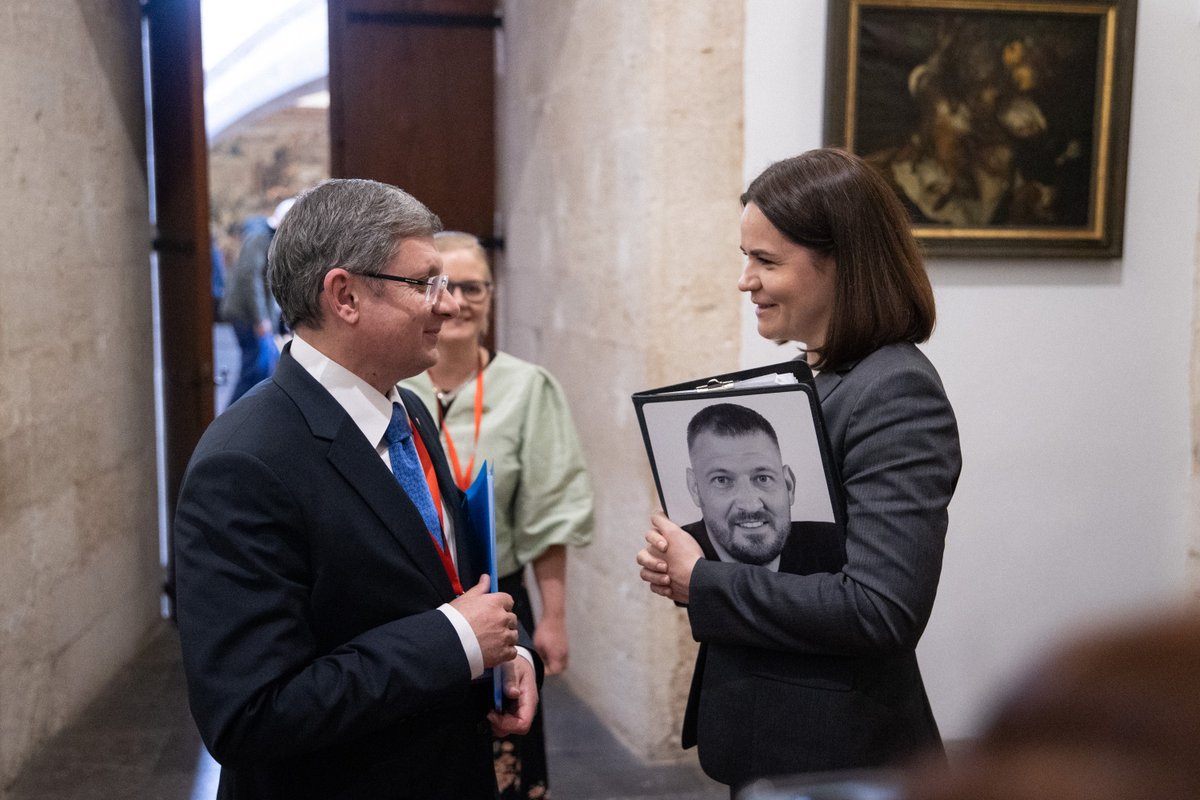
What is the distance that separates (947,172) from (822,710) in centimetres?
248

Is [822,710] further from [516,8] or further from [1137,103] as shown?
[516,8]

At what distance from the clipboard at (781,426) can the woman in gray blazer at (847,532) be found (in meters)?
0.03

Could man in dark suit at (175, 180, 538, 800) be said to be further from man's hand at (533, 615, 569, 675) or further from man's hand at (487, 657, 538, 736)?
man's hand at (533, 615, 569, 675)

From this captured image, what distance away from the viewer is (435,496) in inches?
78.2

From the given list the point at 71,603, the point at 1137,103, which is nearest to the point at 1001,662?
the point at 1137,103

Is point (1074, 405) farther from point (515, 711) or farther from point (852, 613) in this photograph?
point (515, 711)

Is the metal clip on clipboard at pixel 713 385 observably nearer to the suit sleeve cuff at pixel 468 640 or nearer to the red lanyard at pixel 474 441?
the suit sleeve cuff at pixel 468 640

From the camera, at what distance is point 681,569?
1.98m

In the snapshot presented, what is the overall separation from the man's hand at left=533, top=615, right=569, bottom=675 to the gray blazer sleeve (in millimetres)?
1271

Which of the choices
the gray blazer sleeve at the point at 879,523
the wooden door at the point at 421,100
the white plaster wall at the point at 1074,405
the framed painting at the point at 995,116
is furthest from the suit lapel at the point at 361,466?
the wooden door at the point at 421,100

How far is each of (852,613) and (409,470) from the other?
2.31 feet

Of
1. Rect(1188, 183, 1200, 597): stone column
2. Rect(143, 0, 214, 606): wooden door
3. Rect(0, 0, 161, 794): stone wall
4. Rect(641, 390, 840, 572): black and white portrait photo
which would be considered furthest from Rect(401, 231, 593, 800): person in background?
Rect(143, 0, 214, 606): wooden door

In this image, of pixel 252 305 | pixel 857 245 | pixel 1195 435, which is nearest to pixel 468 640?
pixel 857 245

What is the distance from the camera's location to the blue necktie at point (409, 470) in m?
1.89
